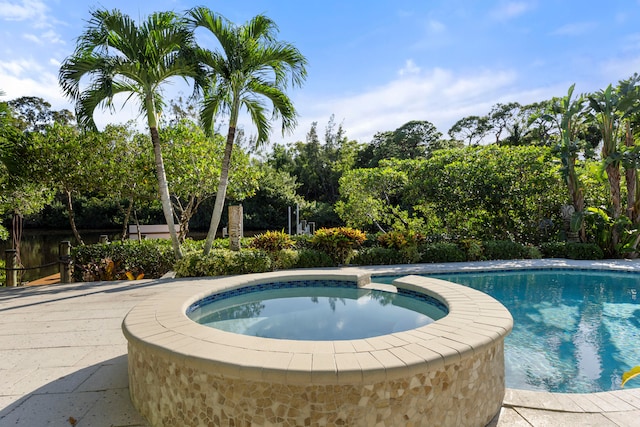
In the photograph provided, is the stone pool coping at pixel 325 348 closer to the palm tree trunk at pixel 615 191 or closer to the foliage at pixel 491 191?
the foliage at pixel 491 191

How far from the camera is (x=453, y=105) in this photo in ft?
45.1

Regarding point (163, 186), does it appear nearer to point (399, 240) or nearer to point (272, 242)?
point (272, 242)

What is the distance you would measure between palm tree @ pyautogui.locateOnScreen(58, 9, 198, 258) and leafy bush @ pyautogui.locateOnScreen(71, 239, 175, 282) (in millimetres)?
3043

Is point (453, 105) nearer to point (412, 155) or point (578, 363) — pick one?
point (578, 363)

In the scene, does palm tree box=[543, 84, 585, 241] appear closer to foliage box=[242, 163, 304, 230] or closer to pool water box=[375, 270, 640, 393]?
pool water box=[375, 270, 640, 393]

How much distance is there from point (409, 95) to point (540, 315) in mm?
7828

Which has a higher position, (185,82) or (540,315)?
(185,82)

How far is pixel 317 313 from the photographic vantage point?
4.59 meters

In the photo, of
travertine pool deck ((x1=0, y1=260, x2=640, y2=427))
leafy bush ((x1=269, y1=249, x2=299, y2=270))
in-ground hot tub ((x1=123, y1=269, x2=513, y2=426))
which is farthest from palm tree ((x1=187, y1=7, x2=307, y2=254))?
in-ground hot tub ((x1=123, y1=269, x2=513, y2=426))

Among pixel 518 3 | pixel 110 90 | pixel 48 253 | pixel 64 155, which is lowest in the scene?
pixel 48 253

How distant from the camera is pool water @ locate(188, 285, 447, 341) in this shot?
3.85 meters

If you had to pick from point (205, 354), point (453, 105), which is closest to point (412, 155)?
point (453, 105)

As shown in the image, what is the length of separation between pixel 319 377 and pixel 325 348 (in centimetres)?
41

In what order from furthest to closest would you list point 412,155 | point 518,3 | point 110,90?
point 412,155 → point 110,90 → point 518,3
